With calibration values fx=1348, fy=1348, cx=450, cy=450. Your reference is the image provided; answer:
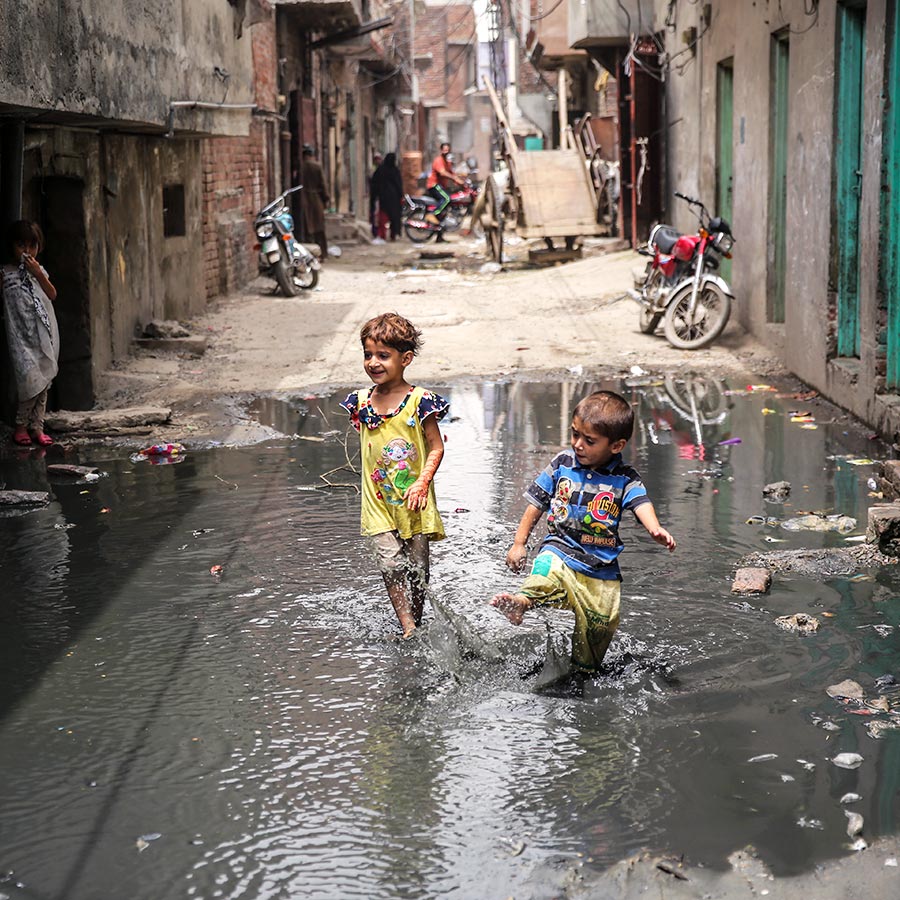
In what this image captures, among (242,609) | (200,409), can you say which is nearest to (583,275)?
(200,409)

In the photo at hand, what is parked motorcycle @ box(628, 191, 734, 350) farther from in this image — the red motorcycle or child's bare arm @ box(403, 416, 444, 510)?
the red motorcycle

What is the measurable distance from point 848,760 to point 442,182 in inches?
1090

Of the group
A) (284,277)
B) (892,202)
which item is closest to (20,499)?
(892,202)

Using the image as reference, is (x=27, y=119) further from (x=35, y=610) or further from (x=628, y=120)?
(x=628, y=120)

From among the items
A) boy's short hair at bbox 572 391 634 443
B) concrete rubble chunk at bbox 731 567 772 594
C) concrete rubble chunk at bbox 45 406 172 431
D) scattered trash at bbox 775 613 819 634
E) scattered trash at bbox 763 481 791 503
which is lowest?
scattered trash at bbox 775 613 819 634

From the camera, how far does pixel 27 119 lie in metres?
8.51

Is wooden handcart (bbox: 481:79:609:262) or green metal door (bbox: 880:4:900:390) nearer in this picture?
green metal door (bbox: 880:4:900:390)

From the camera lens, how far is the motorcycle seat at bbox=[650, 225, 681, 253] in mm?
12977

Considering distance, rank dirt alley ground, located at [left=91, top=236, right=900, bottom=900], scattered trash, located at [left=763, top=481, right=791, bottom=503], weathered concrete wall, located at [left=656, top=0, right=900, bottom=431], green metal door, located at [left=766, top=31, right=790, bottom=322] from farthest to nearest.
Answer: green metal door, located at [left=766, top=31, right=790, bottom=322] → dirt alley ground, located at [left=91, top=236, right=900, bottom=900] → weathered concrete wall, located at [left=656, top=0, right=900, bottom=431] → scattered trash, located at [left=763, top=481, right=791, bottom=503]

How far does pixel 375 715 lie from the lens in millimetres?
4133

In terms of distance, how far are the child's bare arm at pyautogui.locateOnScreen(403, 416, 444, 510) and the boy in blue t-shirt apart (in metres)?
0.54

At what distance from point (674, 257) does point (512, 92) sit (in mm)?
36212

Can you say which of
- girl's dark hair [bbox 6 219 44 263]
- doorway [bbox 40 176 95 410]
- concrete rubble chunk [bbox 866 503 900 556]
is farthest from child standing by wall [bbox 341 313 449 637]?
doorway [bbox 40 176 95 410]

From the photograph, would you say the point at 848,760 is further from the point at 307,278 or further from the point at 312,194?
the point at 312,194
